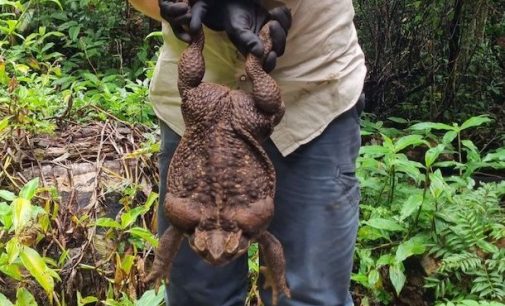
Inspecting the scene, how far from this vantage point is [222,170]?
1221 mm

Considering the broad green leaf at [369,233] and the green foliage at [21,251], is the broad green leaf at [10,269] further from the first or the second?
the broad green leaf at [369,233]

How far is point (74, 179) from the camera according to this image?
3.09 m

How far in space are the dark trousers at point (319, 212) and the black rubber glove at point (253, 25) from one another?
0.37 meters

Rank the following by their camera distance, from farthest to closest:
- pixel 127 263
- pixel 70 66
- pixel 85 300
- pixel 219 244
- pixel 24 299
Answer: pixel 70 66 → pixel 127 263 → pixel 85 300 → pixel 24 299 → pixel 219 244

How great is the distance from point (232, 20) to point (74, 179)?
1919mm

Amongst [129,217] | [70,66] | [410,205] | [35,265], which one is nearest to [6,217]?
[35,265]

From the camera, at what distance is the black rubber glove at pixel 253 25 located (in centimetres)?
130

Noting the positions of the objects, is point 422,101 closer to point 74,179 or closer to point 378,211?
point 378,211

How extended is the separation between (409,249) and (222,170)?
1810 mm

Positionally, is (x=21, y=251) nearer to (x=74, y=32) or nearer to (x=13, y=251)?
(x=13, y=251)

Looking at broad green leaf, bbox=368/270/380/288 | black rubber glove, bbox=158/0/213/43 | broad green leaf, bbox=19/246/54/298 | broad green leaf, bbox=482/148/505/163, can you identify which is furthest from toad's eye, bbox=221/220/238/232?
broad green leaf, bbox=482/148/505/163

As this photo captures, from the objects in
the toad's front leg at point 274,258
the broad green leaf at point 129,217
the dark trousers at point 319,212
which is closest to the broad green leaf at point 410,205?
the broad green leaf at point 129,217

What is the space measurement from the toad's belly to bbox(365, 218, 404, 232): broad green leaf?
1.71 meters

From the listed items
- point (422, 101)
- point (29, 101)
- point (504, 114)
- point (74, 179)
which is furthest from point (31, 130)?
point (504, 114)
